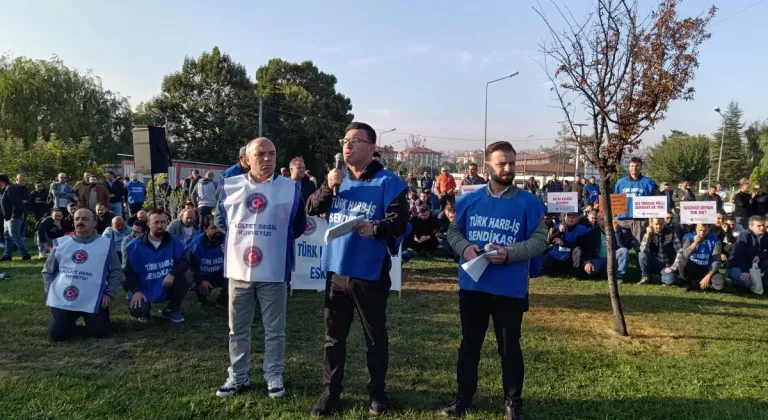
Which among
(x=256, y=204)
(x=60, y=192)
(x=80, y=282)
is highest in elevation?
(x=256, y=204)

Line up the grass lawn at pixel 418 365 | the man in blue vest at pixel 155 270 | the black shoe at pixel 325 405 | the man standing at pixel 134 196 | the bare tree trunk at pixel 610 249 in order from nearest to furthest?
the black shoe at pixel 325 405 < the grass lawn at pixel 418 365 < the bare tree trunk at pixel 610 249 < the man in blue vest at pixel 155 270 < the man standing at pixel 134 196

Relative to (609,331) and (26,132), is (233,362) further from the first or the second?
(26,132)

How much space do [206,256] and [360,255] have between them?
3.97 metres

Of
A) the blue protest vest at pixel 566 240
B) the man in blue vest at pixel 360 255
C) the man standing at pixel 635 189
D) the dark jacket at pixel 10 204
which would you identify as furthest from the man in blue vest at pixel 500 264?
the dark jacket at pixel 10 204

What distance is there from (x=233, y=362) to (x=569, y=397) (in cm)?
270

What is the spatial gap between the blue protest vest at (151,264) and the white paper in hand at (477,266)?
428 centimetres

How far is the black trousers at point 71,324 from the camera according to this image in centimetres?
535

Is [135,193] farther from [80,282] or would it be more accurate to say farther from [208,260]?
[80,282]

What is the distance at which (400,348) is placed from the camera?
5211 millimetres

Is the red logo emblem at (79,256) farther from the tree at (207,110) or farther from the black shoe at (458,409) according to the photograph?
the tree at (207,110)

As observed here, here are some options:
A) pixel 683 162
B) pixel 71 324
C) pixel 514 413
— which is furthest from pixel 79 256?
pixel 683 162

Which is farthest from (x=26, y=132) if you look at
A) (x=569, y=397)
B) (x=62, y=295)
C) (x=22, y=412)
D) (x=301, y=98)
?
(x=569, y=397)

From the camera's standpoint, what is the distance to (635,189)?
9586mm

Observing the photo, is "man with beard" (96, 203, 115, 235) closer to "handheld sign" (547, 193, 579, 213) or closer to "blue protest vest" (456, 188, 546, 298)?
"blue protest vest" (456, 188, 546, 298)
